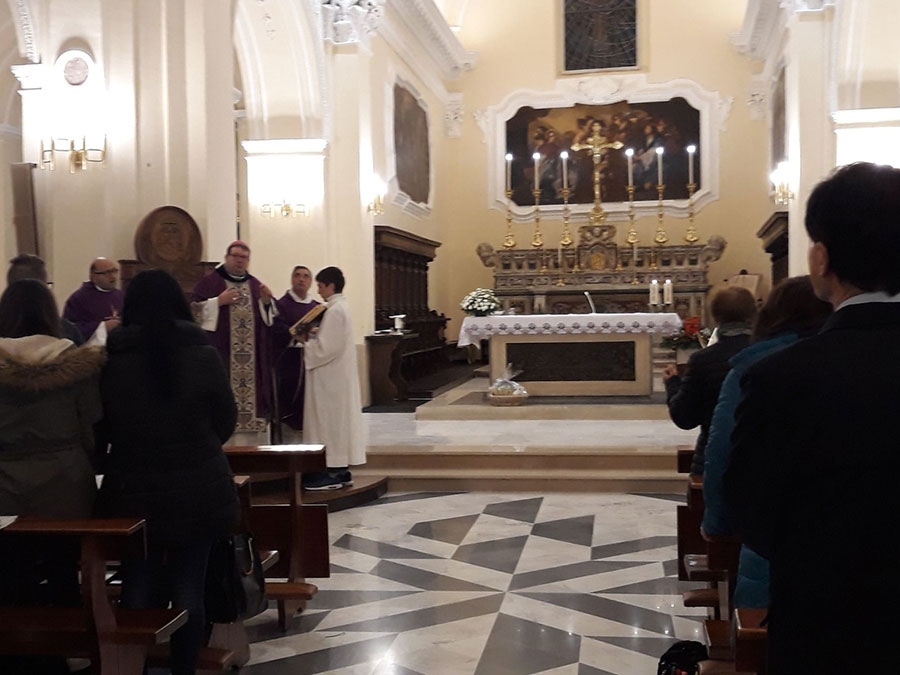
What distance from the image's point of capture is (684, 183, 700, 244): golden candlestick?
17.3 m

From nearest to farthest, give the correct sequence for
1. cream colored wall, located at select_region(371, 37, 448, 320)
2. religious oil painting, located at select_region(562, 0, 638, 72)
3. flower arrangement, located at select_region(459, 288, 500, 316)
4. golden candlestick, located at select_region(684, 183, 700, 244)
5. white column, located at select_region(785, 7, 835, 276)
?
white column, located at select_region(785, 7, 835, 276) < flower arrangement, located at select_region(459, 288, 500, 316) < cream colored wall, located at select_region(371, 37, 448, 320) < golden candlestick, located at select_region(684, 183, 700, 244) < religious oil painting, located at select_region(562, 0, 638, 72)

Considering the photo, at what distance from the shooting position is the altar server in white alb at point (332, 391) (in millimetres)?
7180

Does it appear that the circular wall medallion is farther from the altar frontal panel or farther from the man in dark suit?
the man in dark suit

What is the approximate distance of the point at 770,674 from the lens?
1753 millimetres

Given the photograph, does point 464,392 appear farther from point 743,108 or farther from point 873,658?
point 873,658

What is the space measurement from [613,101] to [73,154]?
13.6 m

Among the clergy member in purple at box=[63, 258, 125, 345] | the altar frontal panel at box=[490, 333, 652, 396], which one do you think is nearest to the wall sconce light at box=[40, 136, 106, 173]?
the clergy member in purple at box=[63, 258, 125, 345]

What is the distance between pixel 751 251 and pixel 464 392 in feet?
27.2

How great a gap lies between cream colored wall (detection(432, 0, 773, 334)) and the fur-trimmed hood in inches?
612

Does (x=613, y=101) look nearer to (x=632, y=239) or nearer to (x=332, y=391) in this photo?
(x=632, y=239)

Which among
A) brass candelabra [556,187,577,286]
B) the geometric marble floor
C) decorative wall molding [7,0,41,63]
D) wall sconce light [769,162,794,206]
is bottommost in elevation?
the geometric marble floor

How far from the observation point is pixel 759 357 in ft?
9.40

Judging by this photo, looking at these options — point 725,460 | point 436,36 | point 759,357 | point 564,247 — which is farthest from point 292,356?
point 436,36

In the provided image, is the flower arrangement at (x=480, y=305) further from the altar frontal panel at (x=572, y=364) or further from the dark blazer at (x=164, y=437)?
the dark blazer at (x=164, y=437)
